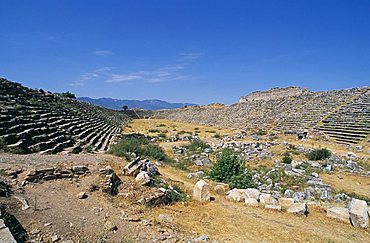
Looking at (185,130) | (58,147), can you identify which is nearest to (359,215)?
(58,147)

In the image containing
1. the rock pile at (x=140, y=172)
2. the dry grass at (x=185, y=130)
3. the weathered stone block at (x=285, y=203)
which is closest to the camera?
the weathered stone block at (x=285, y=203)

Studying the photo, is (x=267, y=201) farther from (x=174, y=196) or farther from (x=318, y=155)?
(x=318, y=155)

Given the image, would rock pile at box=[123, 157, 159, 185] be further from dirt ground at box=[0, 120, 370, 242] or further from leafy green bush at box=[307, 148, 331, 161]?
leafy green bush at box=[307, 148, 331, 161]

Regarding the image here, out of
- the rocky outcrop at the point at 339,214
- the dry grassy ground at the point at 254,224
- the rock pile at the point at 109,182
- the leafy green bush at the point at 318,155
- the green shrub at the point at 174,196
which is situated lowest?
the dry grassy ground at the point at 254,224

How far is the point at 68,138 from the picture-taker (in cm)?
1340

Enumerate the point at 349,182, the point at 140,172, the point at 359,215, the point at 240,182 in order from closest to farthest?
the point at 359,215 < the point at 140,172 < the point at 240,182 < the point at 349,182

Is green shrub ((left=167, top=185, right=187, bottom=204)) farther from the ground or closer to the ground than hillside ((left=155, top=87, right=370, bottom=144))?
closer to the ground

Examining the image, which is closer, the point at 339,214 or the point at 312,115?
the point at 339,214

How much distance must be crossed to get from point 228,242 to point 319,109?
1174 inches

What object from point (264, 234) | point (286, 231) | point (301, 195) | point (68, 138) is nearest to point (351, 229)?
point (286, 231)

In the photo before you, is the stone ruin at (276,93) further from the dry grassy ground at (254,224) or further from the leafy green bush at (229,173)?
the dry grassy ground at (254,224)

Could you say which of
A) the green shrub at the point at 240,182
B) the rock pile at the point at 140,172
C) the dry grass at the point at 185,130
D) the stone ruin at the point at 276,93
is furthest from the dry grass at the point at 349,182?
the stone ruin at the point at 276,93

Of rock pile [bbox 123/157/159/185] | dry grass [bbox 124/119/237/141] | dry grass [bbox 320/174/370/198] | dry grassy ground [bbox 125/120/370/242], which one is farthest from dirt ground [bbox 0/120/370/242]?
dry grass [bbox 124/119/237/141]

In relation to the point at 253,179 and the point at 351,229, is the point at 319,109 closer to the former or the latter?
the point at 253,179
